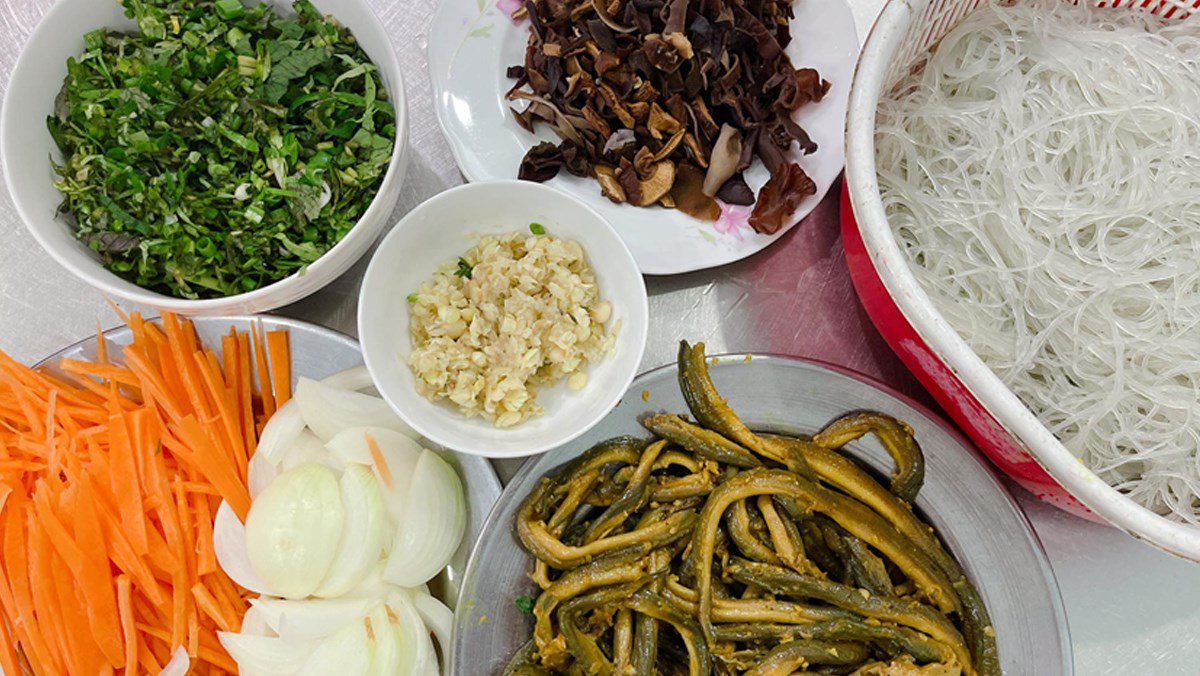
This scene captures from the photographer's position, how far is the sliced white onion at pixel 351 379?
4.88ft

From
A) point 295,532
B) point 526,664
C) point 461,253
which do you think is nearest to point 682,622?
point 526,664

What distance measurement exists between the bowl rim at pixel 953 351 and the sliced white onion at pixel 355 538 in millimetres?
885

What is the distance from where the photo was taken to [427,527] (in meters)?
1.40

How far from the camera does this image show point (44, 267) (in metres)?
1.73

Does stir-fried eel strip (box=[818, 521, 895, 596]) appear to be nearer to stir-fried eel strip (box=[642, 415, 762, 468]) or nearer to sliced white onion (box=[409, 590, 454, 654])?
stir-fried eel strip (box=[642, 415, 762, 468])

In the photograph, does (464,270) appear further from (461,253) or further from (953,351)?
(953,351)

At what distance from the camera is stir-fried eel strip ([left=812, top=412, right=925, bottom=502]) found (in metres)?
1.40

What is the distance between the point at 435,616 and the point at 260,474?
382 mm

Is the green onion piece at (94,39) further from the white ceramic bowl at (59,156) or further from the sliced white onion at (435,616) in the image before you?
the sliced white onion at (435,616)

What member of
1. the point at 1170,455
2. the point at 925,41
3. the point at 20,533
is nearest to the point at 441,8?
the point at 925,41

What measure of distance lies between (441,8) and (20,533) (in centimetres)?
117

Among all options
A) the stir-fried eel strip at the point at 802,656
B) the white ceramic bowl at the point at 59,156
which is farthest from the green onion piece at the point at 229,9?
the stir-fried eel strip at the point at 802,656

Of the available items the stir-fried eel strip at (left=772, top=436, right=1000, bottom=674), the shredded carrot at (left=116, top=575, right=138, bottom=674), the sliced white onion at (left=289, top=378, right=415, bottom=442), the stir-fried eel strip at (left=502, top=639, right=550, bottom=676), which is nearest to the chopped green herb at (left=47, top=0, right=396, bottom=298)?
the sliced white onion at (left=289, top=378, right=415, bottom=442)

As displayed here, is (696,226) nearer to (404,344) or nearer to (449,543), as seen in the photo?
(404,344)
